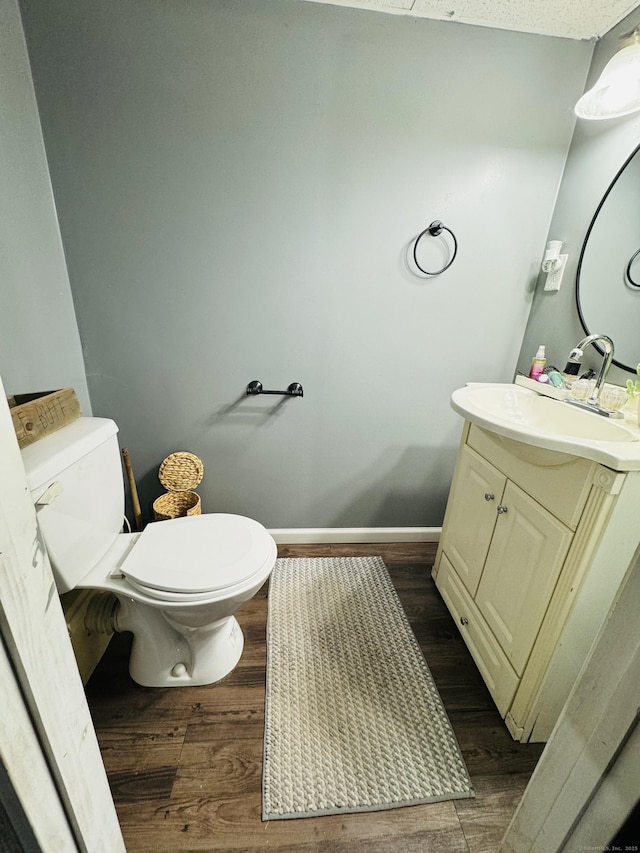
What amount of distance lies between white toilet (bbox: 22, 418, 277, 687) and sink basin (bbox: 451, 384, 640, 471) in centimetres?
79

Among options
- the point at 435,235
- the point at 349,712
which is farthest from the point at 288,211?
the point at 349,712

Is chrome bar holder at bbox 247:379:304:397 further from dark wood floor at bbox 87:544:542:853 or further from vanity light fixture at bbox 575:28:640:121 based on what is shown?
vanity light fixture at bbox 575:28:640:121

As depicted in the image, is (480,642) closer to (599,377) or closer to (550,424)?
(550,424)

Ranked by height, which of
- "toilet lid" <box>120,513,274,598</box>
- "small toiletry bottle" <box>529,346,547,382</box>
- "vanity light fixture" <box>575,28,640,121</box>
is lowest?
"toilet lid" <box>120,513,274,598</box>

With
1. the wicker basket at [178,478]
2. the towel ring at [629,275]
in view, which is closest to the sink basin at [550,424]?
the towel ring at [629,275]

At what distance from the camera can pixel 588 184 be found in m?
1.24

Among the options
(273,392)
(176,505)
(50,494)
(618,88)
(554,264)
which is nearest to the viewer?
(50,494)

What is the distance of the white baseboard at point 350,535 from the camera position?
1.76 meters

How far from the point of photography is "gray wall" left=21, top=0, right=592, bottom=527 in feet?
3.71

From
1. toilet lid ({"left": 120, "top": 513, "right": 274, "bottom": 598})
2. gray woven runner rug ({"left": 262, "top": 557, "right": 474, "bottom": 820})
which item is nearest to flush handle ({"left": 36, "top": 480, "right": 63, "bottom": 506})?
toilet lid ({"left": 120, "top": 513, "right": 274, "bottom": 598})

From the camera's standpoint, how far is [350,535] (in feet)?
5.87

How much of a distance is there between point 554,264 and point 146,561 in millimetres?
1866

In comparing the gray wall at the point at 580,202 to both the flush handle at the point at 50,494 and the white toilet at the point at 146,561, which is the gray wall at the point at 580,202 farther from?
the flush handle at the point at 50,494

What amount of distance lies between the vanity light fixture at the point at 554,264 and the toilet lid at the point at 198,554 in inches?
60.4
